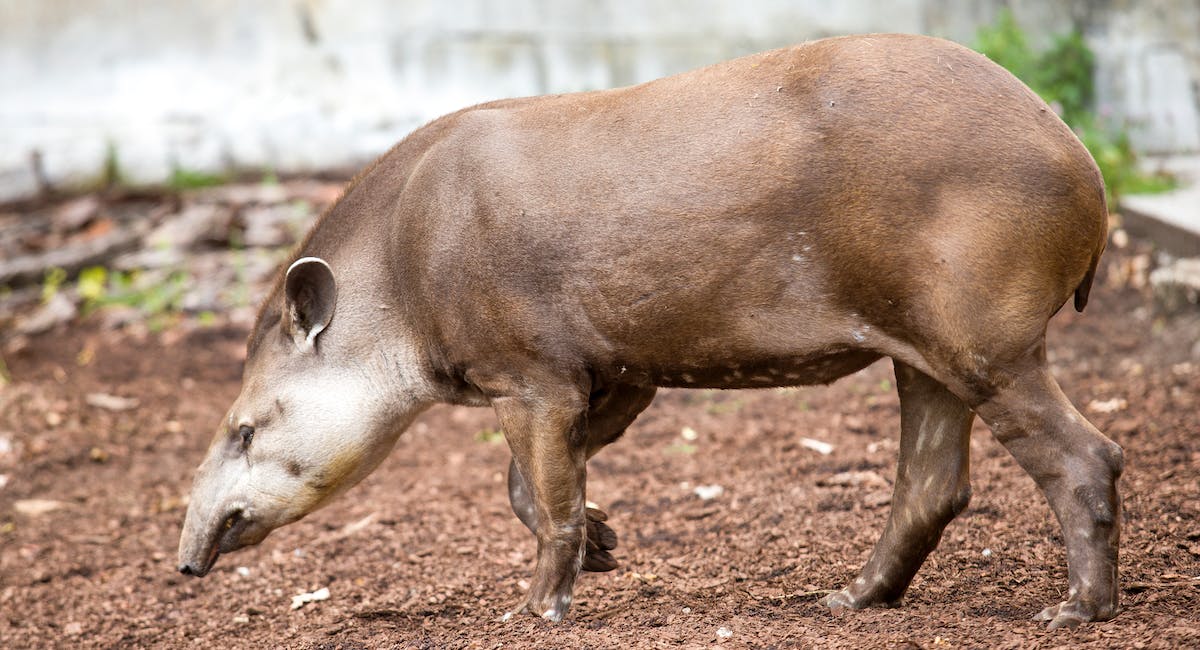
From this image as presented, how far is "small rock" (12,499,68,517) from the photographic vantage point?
639 centimetres

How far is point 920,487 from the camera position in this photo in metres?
Answer: 4.03

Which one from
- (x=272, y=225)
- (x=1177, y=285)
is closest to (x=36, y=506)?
(x=272, y=225)

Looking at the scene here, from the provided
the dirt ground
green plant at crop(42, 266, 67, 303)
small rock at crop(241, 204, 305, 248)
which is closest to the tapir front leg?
the dirt ground

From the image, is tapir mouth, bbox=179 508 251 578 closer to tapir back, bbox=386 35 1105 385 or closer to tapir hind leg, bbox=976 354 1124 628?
tapir back, bbox=386 35 1105 385

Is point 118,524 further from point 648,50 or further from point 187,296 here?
point 648,50

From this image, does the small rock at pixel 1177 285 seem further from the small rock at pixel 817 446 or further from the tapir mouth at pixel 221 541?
the tapir mouth at pixel 221 541

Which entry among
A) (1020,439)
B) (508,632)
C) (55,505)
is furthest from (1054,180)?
(55,505)

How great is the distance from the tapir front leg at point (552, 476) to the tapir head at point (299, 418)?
1.69ft

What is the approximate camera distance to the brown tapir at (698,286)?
3.44 m

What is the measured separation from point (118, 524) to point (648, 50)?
6.36 m

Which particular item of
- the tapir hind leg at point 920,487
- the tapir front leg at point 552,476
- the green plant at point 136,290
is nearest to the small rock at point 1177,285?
the tapir hind leg at point 920,487

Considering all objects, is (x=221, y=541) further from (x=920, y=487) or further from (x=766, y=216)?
(x=920, y=487)

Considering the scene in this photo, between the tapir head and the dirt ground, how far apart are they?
51 centimetres

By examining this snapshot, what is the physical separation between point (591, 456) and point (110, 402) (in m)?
4.54
